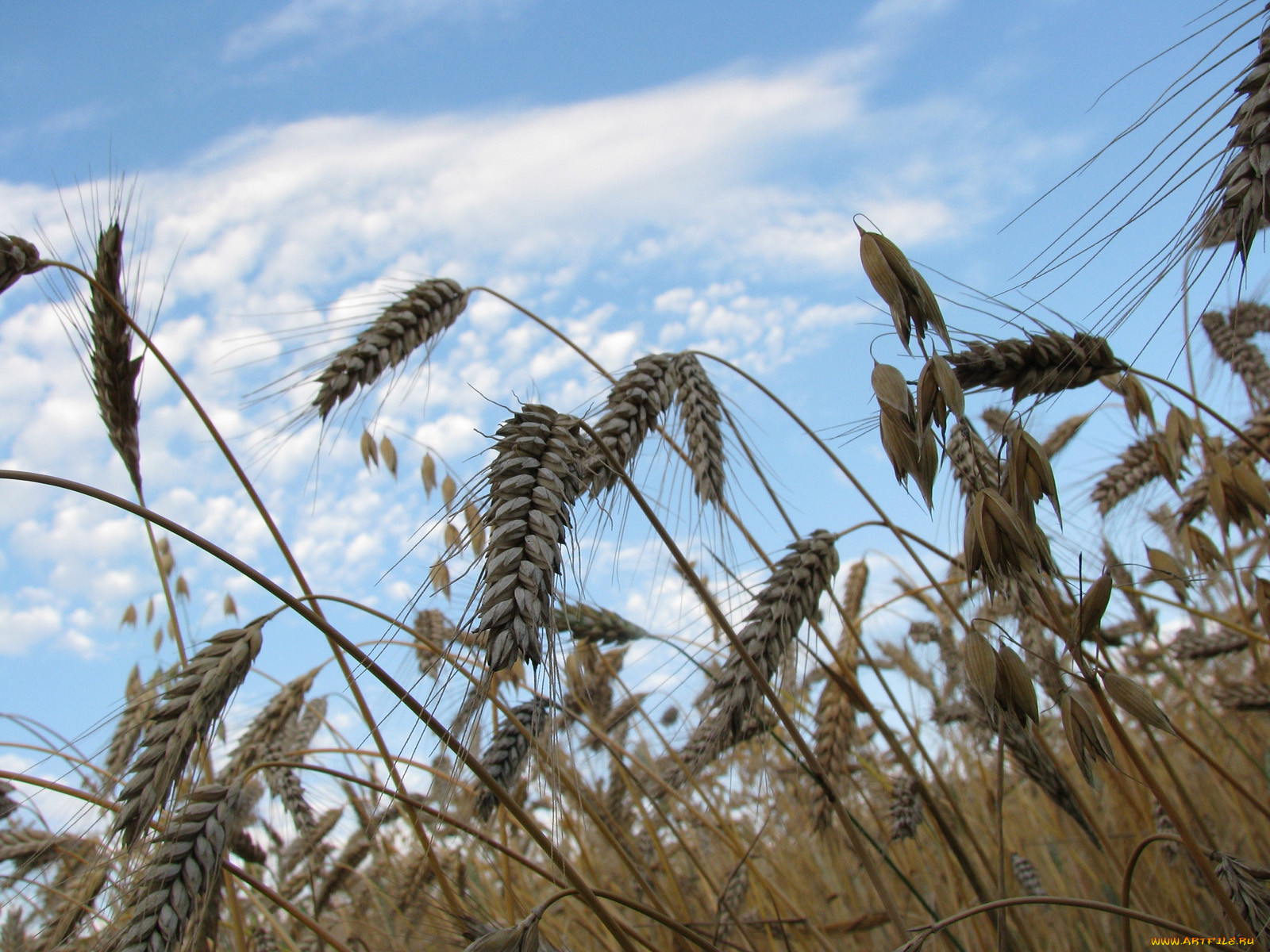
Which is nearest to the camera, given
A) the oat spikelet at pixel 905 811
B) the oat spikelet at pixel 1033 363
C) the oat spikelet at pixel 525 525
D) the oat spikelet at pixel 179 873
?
the oat spikelet at pixel 525 525

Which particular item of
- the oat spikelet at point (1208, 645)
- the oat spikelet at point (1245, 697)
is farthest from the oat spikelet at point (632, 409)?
the oat spikelet at point (1208, 645)

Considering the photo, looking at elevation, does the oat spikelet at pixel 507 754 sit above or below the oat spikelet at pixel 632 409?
below

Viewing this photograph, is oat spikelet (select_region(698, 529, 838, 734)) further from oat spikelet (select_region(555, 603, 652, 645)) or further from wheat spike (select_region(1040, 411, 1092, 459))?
wheat spike (select_region(1040, 411, 1092, 459))

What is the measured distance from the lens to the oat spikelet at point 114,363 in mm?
2035

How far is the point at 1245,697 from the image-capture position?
244 centimetres

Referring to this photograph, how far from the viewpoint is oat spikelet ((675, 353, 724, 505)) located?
1.87 meters

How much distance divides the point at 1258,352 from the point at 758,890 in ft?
10.4

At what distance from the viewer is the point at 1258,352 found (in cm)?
344

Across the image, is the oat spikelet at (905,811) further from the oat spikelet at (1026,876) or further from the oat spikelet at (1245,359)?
the oat spikelet at (1245,359)

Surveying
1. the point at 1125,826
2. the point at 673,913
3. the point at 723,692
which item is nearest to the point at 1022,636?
the point at 723,692

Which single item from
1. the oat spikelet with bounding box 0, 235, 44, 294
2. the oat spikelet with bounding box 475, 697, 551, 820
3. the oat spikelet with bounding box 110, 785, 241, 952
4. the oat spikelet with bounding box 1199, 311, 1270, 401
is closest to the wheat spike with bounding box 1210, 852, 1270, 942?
the oat spikelet with bounding box 475, 697, 551, 820

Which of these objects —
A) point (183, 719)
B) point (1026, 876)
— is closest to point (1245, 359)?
point (1026, 876)

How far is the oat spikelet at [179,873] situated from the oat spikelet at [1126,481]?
2.75 metres

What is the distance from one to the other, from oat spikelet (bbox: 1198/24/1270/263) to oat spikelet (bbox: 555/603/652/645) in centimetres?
184
